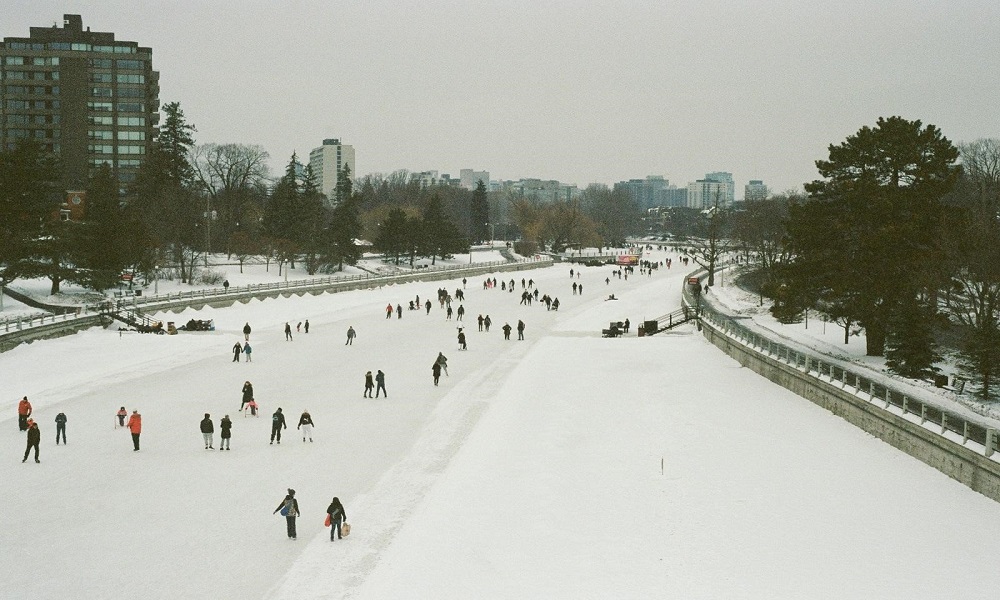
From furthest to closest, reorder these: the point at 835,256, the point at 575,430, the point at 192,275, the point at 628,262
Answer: the point at 628,262 < the point at 192,275 < the point at 835,256 < the point at 575,430

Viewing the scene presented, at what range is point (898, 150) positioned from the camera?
32562mm

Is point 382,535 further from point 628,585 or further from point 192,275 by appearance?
point 192,275

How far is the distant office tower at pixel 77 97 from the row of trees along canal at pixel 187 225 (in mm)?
4484

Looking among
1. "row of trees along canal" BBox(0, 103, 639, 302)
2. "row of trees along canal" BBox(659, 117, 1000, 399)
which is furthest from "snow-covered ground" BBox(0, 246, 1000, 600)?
"row of trees along canal" BBox(0, 103, 639, 302)

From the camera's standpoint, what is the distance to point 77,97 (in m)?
91.3

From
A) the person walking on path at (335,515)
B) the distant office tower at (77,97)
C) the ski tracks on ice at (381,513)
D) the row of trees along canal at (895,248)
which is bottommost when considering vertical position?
the ski tracks on ice at (381,513)

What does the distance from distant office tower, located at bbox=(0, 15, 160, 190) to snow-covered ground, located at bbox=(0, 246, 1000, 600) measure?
6826 cm

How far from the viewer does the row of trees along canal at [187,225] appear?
45.6 m

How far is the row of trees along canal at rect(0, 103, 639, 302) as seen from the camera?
45594 mm

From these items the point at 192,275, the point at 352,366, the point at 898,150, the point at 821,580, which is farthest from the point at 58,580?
the point at 192,275

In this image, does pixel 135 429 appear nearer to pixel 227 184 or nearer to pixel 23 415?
pixel 23 415

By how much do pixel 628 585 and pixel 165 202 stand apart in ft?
219

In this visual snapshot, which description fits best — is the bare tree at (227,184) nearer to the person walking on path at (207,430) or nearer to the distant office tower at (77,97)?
the distant office tower at (77,97)

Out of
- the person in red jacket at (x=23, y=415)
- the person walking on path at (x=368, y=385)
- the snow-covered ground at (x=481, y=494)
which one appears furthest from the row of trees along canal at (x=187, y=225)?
the person walking on path at (x=368, y=385)
